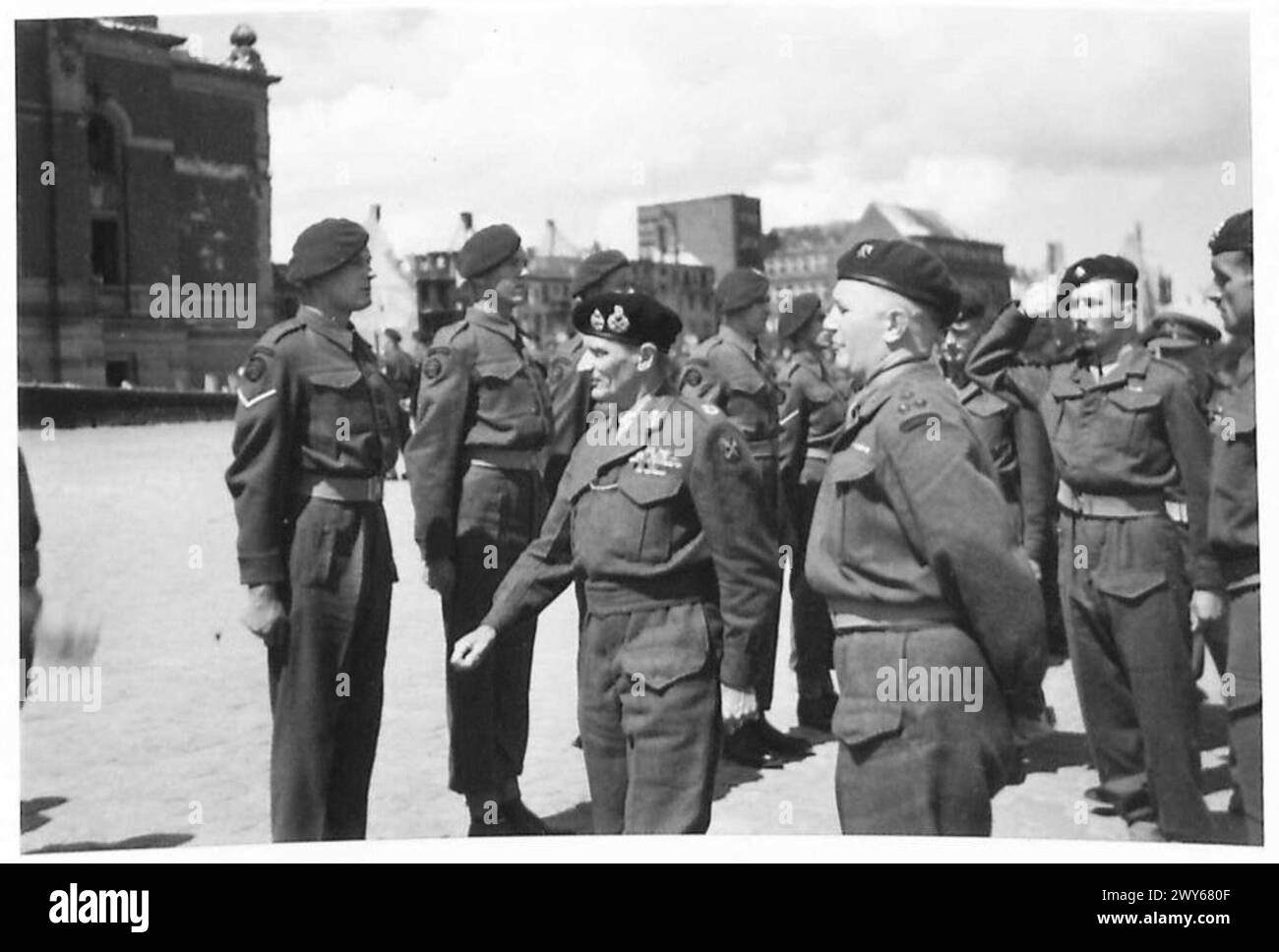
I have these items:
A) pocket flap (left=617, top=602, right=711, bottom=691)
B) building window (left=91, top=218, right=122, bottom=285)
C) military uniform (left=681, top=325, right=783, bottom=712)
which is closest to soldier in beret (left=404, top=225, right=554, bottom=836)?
military uniform (left=681, top=325, right=783, bottom=712)

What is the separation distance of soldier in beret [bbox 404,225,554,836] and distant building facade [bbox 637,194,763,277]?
934mm

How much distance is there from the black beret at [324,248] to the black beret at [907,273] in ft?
7.41

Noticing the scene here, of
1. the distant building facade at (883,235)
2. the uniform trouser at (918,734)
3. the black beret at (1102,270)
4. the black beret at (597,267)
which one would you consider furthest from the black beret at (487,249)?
the uniform trouser at (918,734)

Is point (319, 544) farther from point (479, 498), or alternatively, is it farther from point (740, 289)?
point (740, 289)

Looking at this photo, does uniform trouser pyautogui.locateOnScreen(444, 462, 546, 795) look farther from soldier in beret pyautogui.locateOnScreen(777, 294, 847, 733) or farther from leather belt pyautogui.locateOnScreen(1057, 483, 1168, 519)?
leather belt pyautogui.locateOnScreen(1057, 483, 1168, 519)

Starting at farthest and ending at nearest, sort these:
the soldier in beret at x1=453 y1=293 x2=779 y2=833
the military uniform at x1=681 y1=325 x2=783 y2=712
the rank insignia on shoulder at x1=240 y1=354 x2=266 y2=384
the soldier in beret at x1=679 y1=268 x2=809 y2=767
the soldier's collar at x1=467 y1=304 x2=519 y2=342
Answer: the military uniform at x1=681 y1=325 x2=783 y2=712 < the soldier in beret at x1=679 y1=268 x2=809 y2=767 < the soldier's collar at x1=467 y1=304 x2=519 y2=342 < the rank insignia on shoulder at x1=240 y1=354 x2=266 y2=384 < the soldier in beret at x1=453 y1=293 x2=779 y2=833

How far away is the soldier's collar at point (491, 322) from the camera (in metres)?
6.46

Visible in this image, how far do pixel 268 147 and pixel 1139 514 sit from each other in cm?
429

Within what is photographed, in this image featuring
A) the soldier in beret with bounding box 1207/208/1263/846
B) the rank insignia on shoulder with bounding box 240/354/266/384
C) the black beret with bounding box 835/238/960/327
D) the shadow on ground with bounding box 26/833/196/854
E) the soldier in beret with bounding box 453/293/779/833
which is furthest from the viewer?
the shadow on ground with bounding box 26/833/196/854

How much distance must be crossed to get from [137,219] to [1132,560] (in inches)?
365

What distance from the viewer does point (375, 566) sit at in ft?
19.5

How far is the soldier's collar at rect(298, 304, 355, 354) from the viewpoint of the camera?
584 centimetres

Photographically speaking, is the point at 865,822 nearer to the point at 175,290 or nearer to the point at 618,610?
the point at 618,610
